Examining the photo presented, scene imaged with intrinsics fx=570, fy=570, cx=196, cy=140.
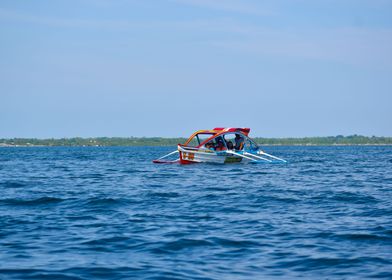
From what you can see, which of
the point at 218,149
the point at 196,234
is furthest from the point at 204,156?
the point at 196,234

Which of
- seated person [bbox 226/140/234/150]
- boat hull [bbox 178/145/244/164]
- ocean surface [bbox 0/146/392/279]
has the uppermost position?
seated person [bbox 226/140/234/150]

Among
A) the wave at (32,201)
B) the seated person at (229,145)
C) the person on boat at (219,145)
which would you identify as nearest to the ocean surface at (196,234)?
the wave at (32,201)

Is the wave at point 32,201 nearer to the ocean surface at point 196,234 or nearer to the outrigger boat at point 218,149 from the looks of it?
the ocean surface at point 196,234

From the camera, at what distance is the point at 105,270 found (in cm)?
995

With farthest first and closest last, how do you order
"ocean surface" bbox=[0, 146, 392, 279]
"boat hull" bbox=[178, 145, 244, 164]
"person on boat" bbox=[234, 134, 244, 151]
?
"person on boat" bbox=[234, 134, 244, 151] < "boat hull" bbox=[178, 145, 244, 164] < "ocean surface" bbox=[0, 146, 392, 279]

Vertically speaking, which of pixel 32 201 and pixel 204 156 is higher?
pixel 204 156

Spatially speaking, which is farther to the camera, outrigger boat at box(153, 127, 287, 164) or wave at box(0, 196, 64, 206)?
outrigger boat at box(153, 127, 287, 164)

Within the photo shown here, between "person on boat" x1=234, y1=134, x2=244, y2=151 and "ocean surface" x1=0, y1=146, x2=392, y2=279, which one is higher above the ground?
"person on boat" x1=234, y1=134, x2=244, y2=151

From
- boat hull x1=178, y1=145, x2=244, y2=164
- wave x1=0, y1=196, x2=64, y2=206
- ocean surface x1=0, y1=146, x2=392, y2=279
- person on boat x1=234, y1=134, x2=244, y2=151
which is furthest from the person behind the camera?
person on boat x1=234, y1=134, x2=244, y2=151

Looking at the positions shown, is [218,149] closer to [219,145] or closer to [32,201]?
[219,145]

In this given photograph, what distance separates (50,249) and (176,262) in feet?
9.21

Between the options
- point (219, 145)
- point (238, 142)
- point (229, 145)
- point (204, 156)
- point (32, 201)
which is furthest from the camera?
point (238, 142)

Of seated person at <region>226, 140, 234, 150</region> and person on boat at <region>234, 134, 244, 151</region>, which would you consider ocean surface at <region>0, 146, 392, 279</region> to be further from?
person on boat at <region>234, 134, 244, 151</region>

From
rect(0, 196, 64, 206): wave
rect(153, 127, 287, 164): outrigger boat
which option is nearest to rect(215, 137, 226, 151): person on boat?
rect(153, 127, 287, 164): outrigger boat
